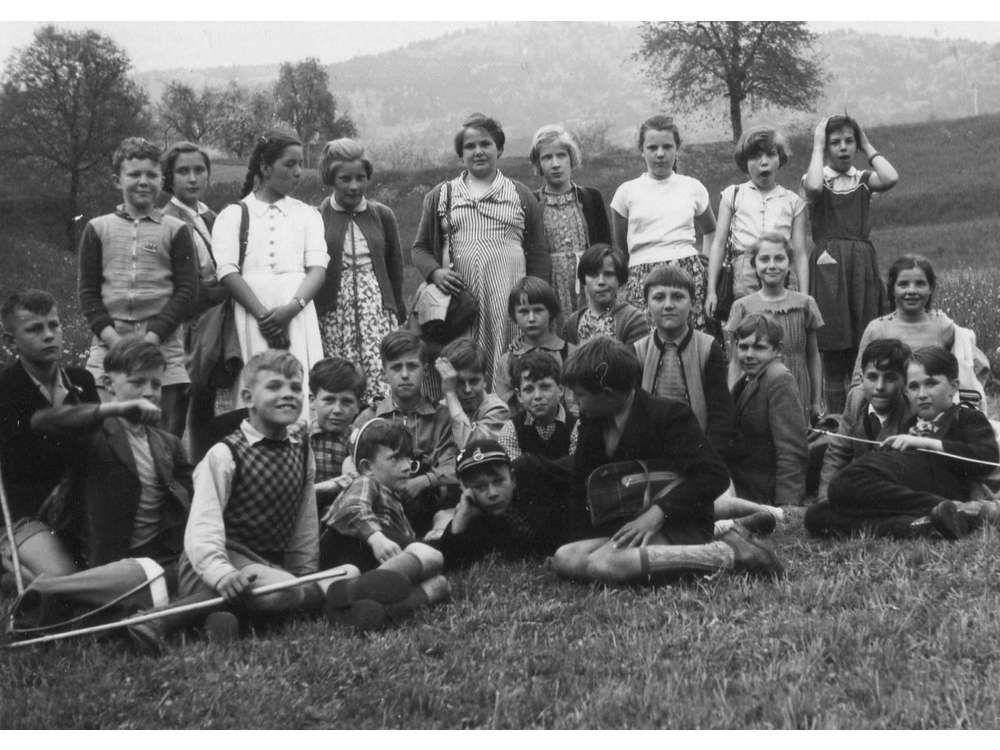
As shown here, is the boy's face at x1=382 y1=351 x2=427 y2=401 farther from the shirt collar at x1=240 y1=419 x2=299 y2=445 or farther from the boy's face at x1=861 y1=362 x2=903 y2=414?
A: the boy's face at x1=861 y1=362 x2=903 y2=414

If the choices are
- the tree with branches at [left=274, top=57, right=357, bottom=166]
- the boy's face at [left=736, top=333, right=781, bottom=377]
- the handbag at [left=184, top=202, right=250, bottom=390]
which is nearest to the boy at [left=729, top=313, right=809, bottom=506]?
the boy's face at [left=736, top=333, right=781, bottom=377]

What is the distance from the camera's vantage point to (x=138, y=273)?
6.24 metres

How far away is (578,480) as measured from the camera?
5.07 m

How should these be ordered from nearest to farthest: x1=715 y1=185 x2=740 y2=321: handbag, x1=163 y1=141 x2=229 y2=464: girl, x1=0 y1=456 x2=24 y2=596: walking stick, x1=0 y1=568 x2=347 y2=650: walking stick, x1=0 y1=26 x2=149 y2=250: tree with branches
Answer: x1=0 y1=568 x2=347 y2=650: walking stick, x1=0 y1=456 x2=24 y2=596: walking stick, x1=163 y1=141 x2=229 y2=464: girl, x1=715 y1=185 x2=740 y2=321: handbag, x1=0 y1=26 x2=149 y2=250: tree with branches

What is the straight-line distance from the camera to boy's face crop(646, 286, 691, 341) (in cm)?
598

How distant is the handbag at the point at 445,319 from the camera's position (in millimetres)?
6973

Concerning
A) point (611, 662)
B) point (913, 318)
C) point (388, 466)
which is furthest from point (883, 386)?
point (611, 662)

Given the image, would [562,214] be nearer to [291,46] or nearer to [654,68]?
[291,46]

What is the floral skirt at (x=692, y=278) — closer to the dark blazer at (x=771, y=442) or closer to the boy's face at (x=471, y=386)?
the dark blazer at (x=771, y=442)

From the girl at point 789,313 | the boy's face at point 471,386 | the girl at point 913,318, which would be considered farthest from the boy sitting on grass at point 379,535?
the girl at point 913,318

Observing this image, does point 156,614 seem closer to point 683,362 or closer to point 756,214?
point 683,362

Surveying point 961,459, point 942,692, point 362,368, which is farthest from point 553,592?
point 362,368

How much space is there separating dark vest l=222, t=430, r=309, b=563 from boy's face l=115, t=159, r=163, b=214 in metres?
2.20

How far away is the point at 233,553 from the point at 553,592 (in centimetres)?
140
